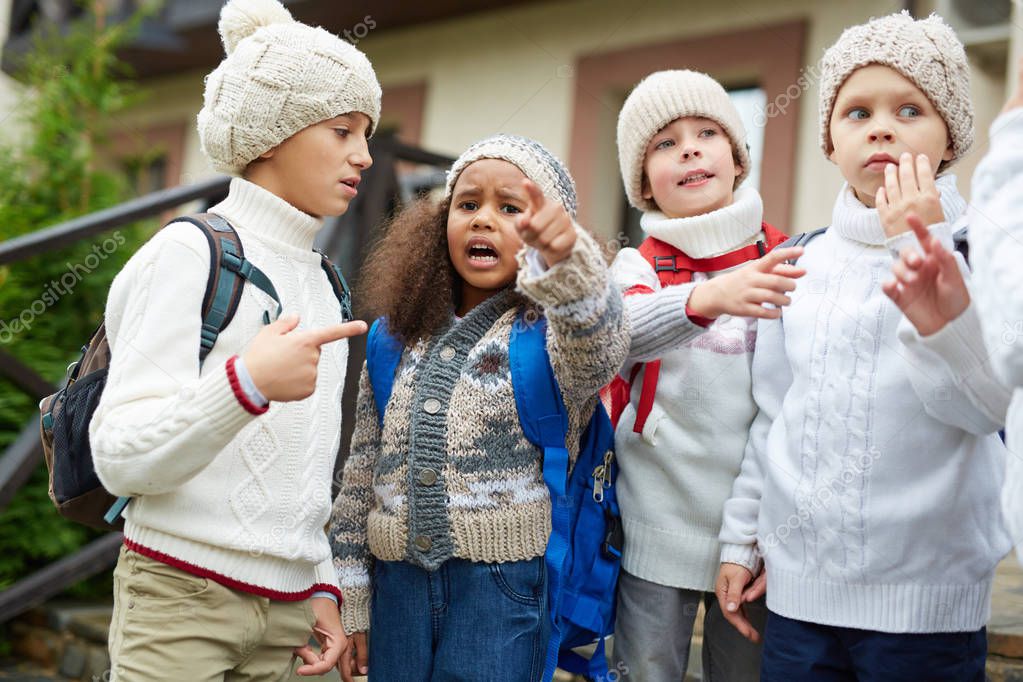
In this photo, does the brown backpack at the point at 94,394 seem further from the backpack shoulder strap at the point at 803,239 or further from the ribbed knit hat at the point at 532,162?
the backpack shoulder strap at the point at 803,239

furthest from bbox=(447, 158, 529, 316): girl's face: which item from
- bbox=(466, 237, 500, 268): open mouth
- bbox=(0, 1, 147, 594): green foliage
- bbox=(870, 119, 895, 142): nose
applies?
bbox=(0, 1, 147, 594): green foliage

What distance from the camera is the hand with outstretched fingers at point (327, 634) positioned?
201 cm

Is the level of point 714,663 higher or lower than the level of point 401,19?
lower

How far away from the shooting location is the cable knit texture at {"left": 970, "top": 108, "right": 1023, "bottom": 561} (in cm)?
130

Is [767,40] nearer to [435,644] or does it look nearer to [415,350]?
[415,350]

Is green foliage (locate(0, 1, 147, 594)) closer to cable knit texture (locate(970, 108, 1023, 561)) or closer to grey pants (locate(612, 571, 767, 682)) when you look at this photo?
grey pants (locate(612, 571, 767, 682))

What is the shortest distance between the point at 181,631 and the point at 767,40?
427 centimetres

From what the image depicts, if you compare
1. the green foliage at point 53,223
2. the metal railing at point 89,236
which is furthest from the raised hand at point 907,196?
the green foliage at point 53,223

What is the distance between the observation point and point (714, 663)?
85.1 inches

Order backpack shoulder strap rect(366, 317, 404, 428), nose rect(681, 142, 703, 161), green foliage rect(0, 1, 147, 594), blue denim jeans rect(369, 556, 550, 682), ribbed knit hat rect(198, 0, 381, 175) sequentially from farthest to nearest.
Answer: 1. green foliage rect(0, 1, 147, 594)
2. nose rect(681, 142, 703, 161)
3. backpack shoulder strap rect(366, 317, 404, 428)
4. ribbed knit hat rect(198, 0, 381, 175)
5. blue denim jeans rect(369, 556, 550, 682)

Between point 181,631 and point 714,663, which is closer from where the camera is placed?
point 181,631

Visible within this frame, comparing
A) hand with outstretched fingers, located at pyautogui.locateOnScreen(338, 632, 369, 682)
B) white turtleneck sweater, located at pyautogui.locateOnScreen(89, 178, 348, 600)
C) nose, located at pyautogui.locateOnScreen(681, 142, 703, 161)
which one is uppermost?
nose, located at pyautogui.locateOnScreen(681, 142, 703, 161)

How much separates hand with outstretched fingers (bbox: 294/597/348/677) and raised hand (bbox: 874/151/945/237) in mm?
1245

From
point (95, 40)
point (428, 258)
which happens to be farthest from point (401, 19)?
point (428, 258)
